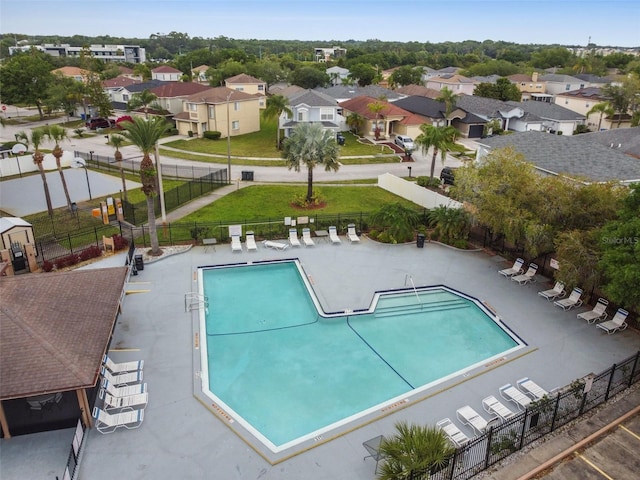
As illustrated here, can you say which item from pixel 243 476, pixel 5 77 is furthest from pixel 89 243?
pixel 5 77

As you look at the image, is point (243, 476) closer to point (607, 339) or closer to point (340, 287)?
point (340, 287)

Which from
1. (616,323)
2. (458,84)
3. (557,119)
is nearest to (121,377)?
(616,323)

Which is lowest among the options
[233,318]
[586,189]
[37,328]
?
[233,318]

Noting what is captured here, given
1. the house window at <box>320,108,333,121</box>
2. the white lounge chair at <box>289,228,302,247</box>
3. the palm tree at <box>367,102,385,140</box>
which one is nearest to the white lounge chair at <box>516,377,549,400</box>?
the white lounge chair at <box>289,228,302,247</box>

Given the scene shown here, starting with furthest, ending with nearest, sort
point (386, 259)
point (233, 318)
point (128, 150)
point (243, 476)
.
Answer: point (128, 150) → point (386, 259) → point (233, 318) → point (243, 476)

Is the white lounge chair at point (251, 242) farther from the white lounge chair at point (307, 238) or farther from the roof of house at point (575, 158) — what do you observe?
the roof of house at point (575, 158)

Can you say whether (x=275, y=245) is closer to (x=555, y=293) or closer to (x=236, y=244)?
(x=236, y=244)

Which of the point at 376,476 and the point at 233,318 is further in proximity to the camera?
the point at 233,318
